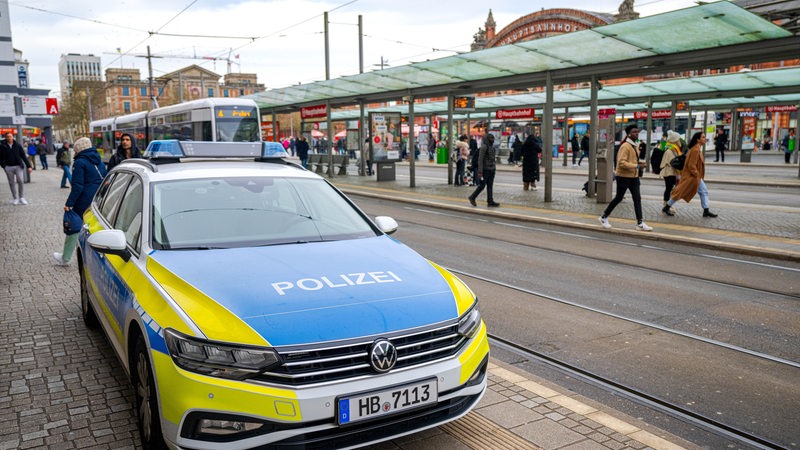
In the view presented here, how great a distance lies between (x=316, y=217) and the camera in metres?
4.68

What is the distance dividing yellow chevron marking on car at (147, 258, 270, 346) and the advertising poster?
22.3m

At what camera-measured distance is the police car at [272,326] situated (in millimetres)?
2881

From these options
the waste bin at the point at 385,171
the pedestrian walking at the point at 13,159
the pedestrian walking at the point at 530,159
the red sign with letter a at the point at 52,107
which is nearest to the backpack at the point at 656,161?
the pedestrian walking at the point at 530,159

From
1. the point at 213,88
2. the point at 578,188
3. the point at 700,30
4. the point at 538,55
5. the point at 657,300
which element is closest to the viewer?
the point at 657,300

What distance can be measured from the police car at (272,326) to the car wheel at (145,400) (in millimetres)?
11

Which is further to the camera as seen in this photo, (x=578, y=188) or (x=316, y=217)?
(x=578, y=188)

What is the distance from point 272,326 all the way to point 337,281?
0.57m

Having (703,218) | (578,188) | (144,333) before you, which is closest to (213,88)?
(578,188)

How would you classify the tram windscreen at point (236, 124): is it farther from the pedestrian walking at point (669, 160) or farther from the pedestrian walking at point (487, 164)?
the pedestrian walking at point (669, 160)

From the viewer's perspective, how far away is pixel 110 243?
3934 millimetres

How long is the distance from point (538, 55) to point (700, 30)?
4.13 m

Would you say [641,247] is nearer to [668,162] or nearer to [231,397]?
[668,162]

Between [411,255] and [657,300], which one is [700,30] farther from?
[411,255]

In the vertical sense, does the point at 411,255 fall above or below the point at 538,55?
below
